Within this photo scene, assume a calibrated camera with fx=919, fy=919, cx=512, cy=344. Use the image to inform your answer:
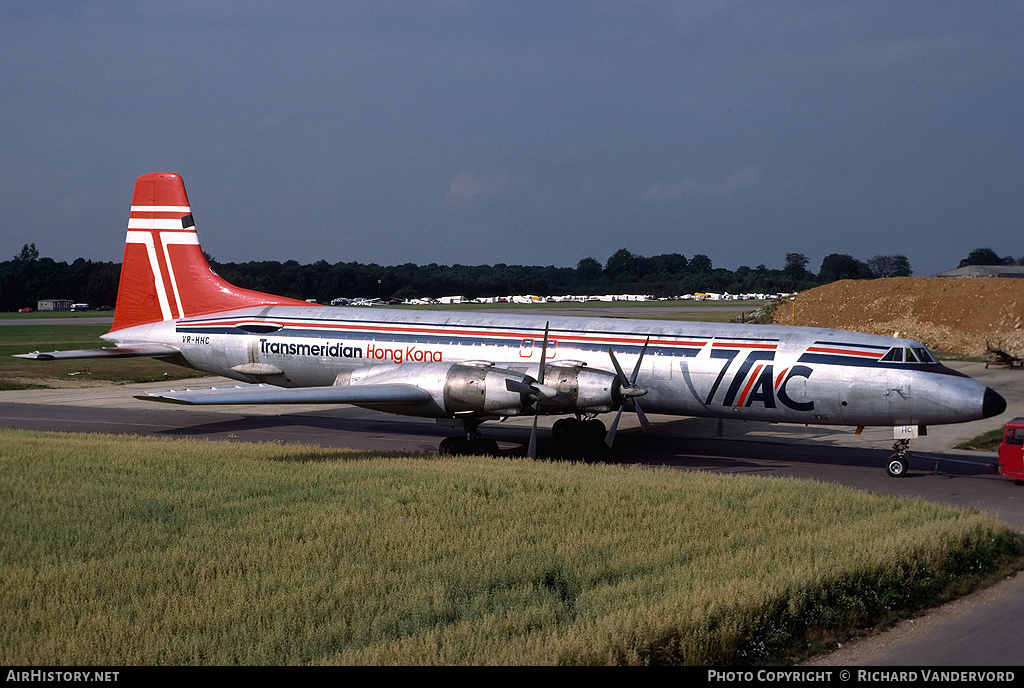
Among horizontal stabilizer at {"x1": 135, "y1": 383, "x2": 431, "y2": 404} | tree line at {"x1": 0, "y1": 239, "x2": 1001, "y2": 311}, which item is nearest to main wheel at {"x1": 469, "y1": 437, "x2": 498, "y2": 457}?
horizontal stabilizer at {"x1": 135, "y1": 383, "x2": 431, "y2": 404}

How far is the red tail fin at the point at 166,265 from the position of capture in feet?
96.5

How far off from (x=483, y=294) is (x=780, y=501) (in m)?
156

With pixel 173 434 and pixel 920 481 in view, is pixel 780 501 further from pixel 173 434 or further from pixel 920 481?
pixel 173 434

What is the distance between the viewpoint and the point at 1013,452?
62.3ft

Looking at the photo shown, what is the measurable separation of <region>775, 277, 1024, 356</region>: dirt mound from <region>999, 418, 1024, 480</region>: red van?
36.9 meters

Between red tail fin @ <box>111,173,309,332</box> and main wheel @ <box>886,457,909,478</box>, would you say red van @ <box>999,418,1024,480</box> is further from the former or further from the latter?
red tail fin @ <box>111,173,309,332</box>

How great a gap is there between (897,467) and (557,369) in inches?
307

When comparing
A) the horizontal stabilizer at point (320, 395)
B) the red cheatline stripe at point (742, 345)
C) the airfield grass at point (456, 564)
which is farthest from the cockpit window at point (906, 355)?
the horizontal stabilizer at point (320, 395)

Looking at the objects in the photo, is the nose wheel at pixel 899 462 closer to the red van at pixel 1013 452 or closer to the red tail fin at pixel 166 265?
the red van at pixel 1013 452

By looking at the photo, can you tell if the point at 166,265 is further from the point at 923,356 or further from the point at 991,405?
the point at 991,405

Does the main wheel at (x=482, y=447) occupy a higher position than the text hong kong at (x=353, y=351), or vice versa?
the text hong kong at (x=353, y=351)

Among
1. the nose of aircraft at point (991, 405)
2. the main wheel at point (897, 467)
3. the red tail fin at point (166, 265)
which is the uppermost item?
the red tail fin at point (166, 265)

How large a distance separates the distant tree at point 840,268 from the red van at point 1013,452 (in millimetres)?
157494

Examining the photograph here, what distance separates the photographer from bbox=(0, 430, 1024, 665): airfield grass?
941 cm
